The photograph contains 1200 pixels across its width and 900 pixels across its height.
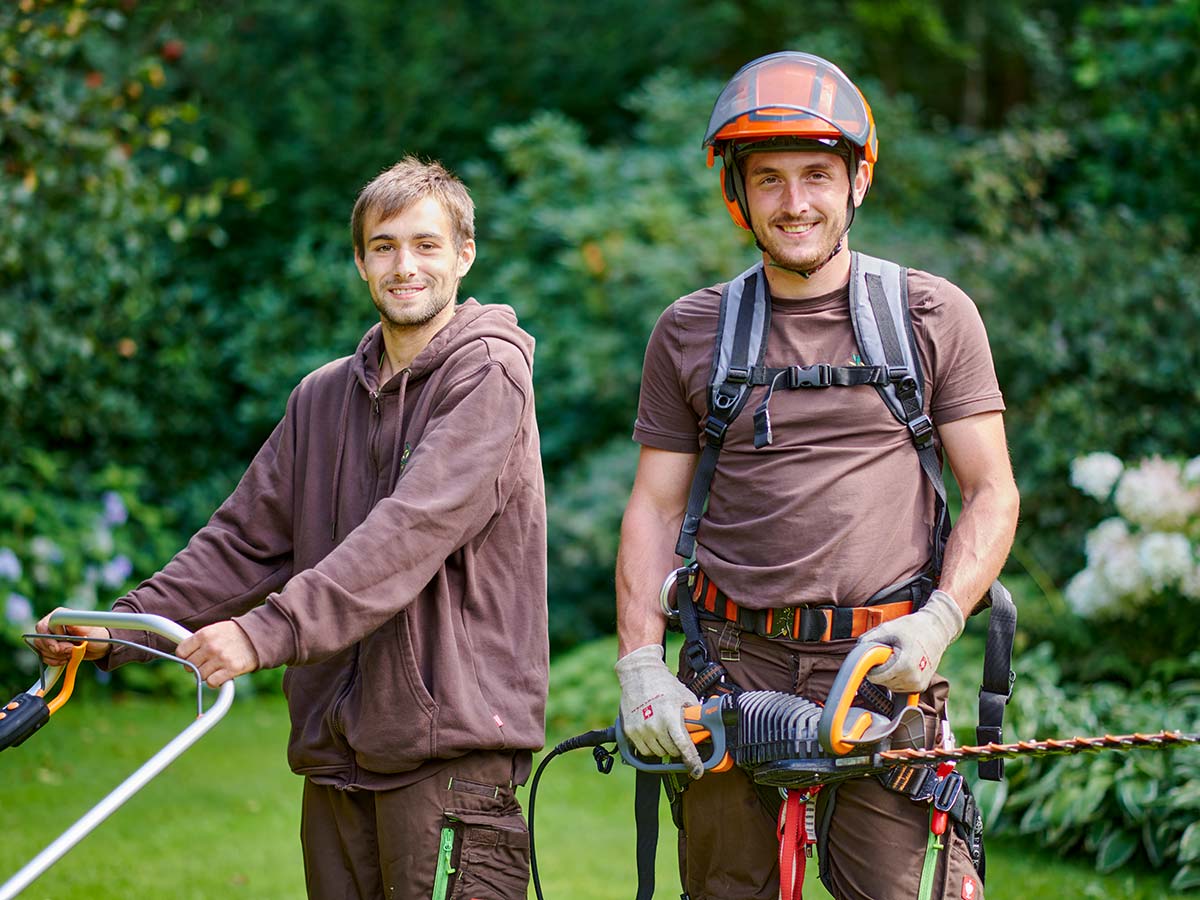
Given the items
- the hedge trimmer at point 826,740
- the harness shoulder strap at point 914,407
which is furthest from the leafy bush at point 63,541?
the harness shoulder strap at point 914,407

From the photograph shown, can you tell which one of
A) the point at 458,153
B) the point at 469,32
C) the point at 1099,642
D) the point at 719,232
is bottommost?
the point at 1099,642

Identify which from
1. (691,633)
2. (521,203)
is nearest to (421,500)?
(691,633)

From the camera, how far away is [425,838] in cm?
329

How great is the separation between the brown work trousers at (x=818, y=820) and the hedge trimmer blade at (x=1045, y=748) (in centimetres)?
18

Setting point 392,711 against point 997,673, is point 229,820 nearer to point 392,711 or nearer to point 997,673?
point 392,711

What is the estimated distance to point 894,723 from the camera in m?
3.04

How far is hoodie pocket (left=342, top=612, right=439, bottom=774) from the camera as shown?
3232 mm

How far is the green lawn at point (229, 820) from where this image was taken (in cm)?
562

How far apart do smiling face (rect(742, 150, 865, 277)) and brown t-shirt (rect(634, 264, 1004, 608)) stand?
0.41ft

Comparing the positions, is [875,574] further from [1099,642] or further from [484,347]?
[1099,642]

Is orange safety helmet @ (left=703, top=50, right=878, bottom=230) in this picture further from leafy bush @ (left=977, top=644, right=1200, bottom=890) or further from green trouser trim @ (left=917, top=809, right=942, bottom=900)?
leafy bush @ (left=977, top=644, right=1200, bottom=890)

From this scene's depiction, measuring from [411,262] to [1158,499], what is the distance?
420cm

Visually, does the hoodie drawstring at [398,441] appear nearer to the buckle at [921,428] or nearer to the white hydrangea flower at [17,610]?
the buckle at [921,428]

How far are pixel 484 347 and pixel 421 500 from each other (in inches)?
17.6
